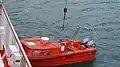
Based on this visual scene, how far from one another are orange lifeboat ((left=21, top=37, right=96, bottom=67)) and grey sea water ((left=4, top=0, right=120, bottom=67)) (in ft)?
2.72

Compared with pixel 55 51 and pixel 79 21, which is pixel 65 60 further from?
pixel 79 21

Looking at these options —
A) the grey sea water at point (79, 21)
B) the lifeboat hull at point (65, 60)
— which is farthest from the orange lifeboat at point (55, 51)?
the grey sea water at point (79, 21)

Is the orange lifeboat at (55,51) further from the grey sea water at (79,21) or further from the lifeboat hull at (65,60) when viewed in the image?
the grey sea water at (79,21)

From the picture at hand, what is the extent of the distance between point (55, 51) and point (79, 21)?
9362 millimetres

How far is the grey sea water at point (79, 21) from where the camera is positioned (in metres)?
19.3

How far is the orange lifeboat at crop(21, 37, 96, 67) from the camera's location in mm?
14648

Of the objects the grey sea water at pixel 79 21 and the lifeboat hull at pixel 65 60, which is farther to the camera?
the grey sea water at pixel 79 21

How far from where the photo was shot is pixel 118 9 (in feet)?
87.8

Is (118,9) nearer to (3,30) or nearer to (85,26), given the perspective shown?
(85,26)

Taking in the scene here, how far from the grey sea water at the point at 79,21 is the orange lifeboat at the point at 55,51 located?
0.83 meters

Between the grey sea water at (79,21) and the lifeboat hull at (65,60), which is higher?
the grey sea water at (79,21)

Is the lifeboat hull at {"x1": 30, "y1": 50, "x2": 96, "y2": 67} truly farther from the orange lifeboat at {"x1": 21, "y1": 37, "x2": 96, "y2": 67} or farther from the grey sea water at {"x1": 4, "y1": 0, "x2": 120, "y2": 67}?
the grey sea water at {"x1": 4, "y1": 0, "x2": 120, "y2": 67}

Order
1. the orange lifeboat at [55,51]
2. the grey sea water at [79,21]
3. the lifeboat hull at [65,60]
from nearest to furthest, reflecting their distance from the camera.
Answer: the orange lifeboat at [55,51] → the lifeboat hull at [65,60] → the grey sea water at [79,21]

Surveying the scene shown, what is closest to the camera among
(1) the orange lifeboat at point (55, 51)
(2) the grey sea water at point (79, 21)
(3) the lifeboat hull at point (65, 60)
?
(1) the orange lifeboat at point (55, 51)
